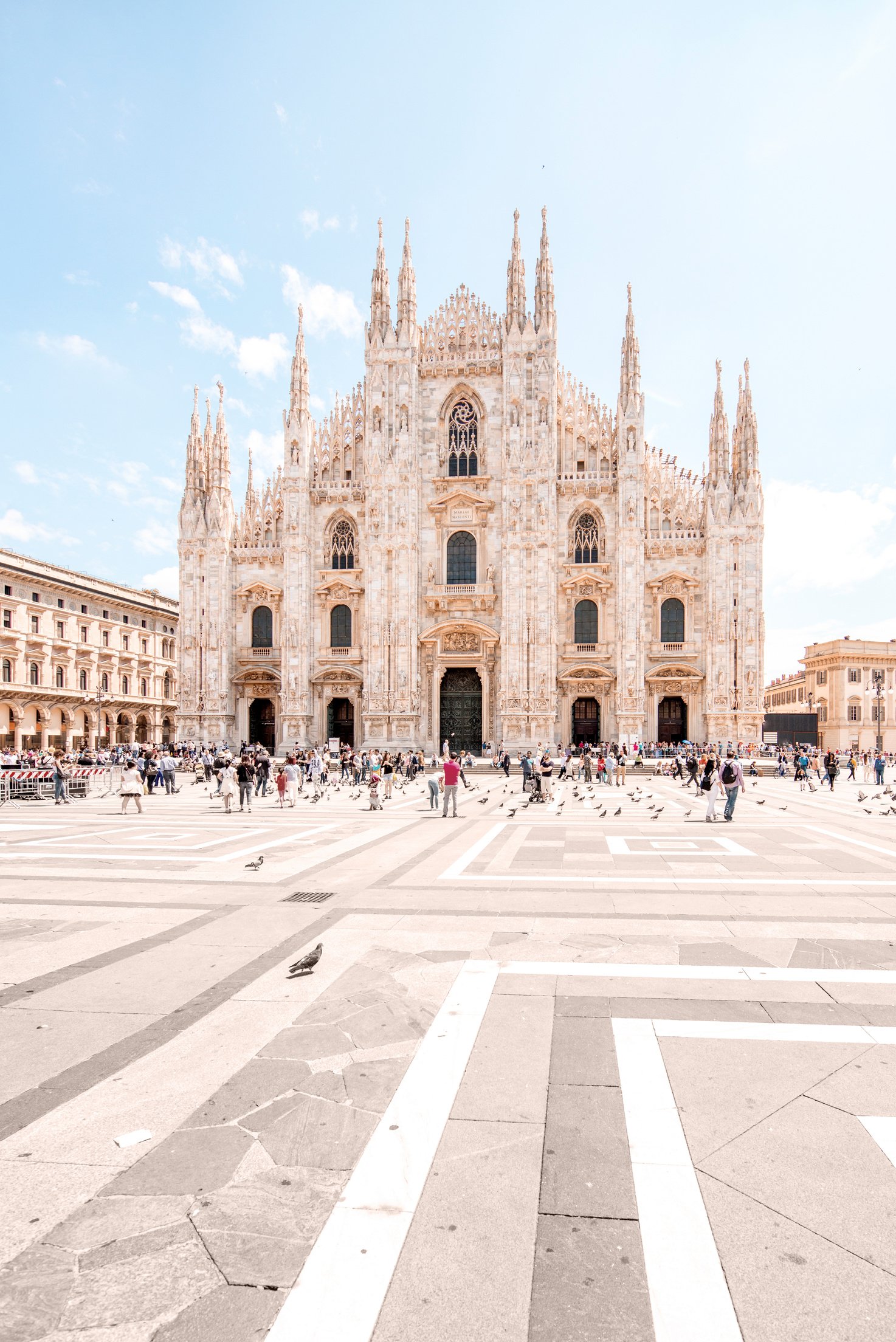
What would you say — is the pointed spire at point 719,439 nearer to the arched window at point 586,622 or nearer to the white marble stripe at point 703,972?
the arched window at point 586,622

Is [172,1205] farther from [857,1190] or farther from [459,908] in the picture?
[459,908]

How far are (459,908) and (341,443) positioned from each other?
36.2 metres

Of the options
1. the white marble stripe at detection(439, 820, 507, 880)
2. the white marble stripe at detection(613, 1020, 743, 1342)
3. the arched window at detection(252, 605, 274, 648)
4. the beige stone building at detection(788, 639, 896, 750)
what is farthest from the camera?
the beige stone building at detection(788, 639, 896, 750)

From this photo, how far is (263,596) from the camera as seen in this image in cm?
4053

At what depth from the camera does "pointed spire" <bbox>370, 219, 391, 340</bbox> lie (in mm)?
38750

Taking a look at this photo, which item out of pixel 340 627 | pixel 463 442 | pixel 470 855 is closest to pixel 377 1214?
pixel 470 855

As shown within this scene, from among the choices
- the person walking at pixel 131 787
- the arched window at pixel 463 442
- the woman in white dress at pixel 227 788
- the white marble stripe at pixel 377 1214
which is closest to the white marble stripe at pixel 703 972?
the white marble stripe at pixel 377 1214

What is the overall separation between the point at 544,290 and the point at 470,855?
3506cm

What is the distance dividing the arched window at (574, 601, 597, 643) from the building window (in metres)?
16.6

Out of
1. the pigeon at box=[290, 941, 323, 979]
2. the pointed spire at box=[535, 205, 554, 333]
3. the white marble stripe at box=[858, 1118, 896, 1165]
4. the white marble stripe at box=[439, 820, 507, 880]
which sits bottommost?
the white marble stripe at box=[439, 820, 507, 880]

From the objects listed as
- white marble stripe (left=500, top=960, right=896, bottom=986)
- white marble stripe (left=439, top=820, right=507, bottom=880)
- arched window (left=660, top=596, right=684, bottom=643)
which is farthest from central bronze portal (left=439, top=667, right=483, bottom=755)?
white marble stripe (left=500, top=960, right=896, bottom=986)

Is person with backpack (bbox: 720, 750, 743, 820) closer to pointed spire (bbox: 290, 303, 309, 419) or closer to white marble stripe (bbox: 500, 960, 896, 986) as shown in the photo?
white marble stripe (bbox: 500, 960, 896, 986)

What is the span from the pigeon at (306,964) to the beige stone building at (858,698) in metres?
67.1

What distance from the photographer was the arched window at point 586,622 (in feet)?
126
